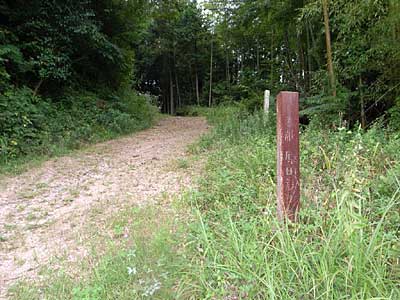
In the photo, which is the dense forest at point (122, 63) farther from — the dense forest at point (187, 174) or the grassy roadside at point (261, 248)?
the grassy roadside at point (261, 248)

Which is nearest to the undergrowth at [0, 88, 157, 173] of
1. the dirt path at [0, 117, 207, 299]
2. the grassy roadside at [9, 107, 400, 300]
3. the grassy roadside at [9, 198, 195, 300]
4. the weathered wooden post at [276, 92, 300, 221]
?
the dirt path at [0, 117, 207, 299]

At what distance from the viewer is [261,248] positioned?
1796 mm

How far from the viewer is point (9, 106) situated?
5.78 m

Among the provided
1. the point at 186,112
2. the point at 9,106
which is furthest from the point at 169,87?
the point at 9,106

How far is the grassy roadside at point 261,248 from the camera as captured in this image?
1.52m

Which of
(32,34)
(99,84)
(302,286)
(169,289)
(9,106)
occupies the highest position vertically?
(32,34)

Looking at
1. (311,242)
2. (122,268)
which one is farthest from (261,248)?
(122,268)

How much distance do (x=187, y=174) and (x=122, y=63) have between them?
22.5 feet

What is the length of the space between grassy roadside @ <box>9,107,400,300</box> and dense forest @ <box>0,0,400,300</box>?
1cm

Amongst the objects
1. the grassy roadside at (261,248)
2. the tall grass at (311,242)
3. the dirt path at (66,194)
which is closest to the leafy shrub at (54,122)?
the dirt path at (66,194)

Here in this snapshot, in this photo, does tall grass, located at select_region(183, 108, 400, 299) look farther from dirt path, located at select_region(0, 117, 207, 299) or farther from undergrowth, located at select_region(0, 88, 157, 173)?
undergrowth, located at select_region(0, 88, 157, 173)

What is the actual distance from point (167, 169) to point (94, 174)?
108 cm

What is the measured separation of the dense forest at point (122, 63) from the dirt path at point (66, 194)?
1.16 metres

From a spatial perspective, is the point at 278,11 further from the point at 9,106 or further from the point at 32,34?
the point at 9,106
